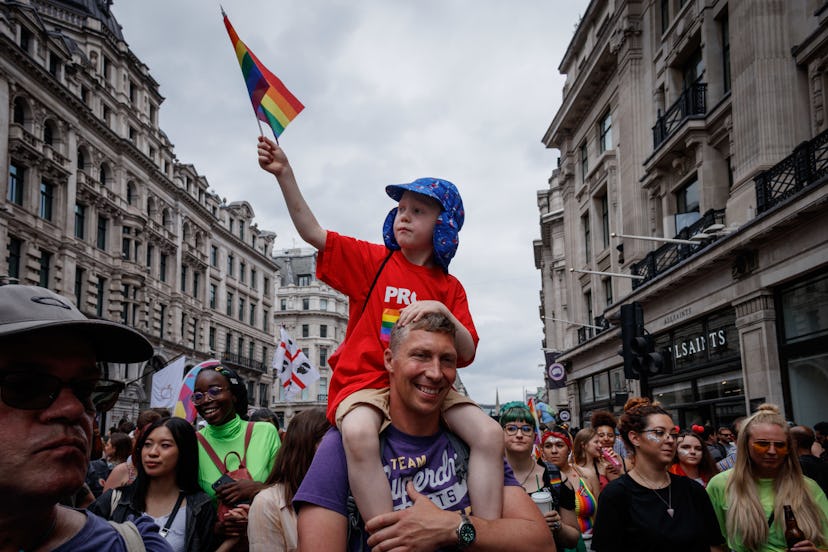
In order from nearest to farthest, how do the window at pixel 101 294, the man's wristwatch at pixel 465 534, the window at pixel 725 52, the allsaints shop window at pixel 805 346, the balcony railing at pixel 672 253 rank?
the man's wristwatch at pixel 465 534 < the allsaints shop window at pixel 805 346 < the balcony railing at pixel 672 253 < the window at pixel 725 52 < the window at pixel 101 294

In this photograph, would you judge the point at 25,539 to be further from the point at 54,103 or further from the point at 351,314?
the point at 54,103

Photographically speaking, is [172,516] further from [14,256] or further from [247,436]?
[14,256]

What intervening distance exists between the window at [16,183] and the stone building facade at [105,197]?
0.21ft

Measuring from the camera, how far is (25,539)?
1.74 m

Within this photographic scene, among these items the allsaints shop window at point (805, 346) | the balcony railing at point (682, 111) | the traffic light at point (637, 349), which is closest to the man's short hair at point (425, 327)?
the traffic light at point (637, 349)

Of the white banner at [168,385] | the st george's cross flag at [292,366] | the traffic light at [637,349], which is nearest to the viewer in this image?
the traffic light at [637,349]

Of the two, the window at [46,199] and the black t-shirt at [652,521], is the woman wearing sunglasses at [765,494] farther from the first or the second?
the window at [46,199]

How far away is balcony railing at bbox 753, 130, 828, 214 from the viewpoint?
1459cm

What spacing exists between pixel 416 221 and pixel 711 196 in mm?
19205

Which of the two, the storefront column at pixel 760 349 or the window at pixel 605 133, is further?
the window at pixel 605 133

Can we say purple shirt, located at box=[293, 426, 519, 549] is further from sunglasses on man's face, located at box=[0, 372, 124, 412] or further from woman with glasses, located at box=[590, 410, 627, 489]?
woman with glasses, located at box=[590, 410, 627, 489]

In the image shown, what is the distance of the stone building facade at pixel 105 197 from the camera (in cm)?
3322

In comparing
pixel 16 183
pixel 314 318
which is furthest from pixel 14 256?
pixel 314 318

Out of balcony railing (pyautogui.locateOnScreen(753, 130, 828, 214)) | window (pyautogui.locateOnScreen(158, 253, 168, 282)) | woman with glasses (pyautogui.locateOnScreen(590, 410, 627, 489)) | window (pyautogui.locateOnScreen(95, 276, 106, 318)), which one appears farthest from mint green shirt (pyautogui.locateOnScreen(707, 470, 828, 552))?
window (pyautogui.locateOnScreen(158, 253, 168, 282))
